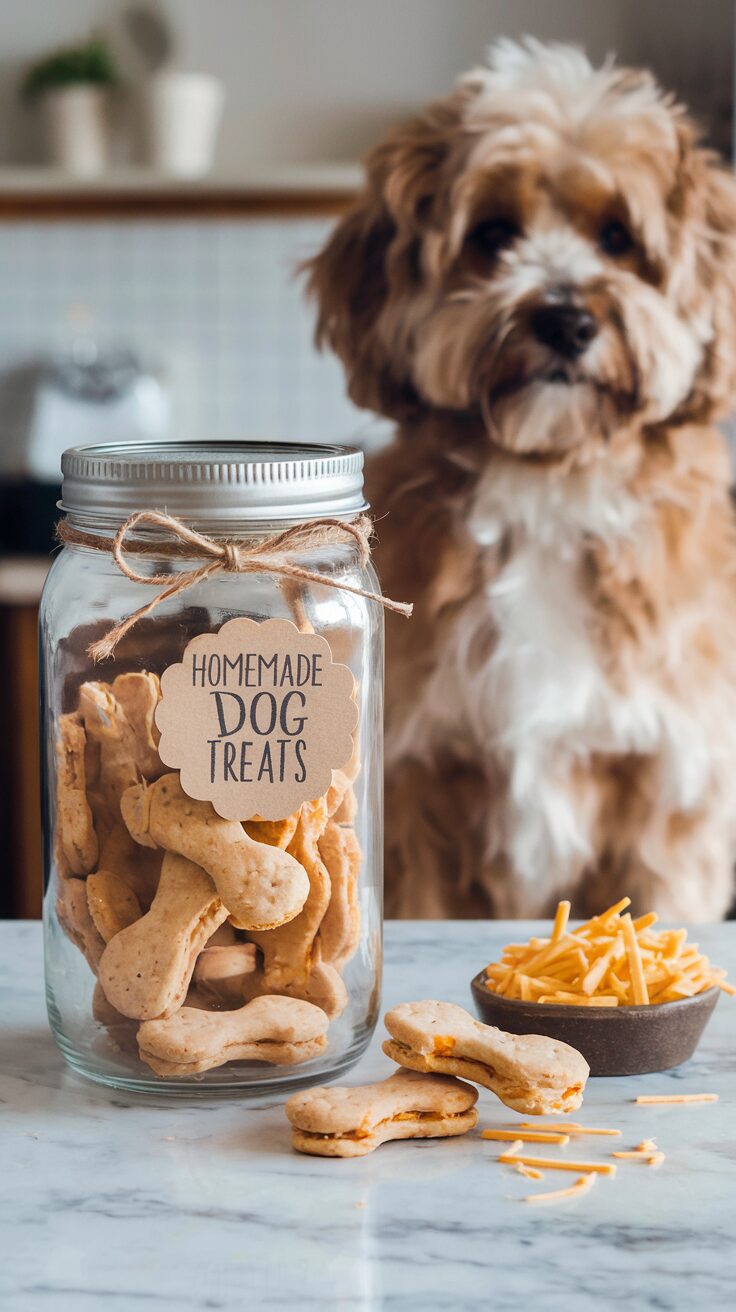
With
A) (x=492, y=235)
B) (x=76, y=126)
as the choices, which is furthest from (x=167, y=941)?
(x=76, y=126)

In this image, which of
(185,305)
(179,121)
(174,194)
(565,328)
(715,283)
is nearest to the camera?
(565,328)

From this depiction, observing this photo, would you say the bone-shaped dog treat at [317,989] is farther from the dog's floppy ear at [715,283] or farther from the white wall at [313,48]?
the white wall at [313,48]

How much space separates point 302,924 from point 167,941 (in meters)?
0.06

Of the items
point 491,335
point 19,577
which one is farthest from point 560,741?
point 19,577

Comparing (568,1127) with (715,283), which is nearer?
(568,1127)

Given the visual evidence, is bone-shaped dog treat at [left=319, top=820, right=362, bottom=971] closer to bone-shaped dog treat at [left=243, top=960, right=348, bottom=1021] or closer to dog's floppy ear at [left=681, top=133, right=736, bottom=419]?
bone-shaped dog treat at [left=243, top=960, right=348, bottom=1021]

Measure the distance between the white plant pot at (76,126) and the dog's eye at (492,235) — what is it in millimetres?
1456

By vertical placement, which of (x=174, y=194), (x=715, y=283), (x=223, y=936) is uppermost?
(x=174, y=194)

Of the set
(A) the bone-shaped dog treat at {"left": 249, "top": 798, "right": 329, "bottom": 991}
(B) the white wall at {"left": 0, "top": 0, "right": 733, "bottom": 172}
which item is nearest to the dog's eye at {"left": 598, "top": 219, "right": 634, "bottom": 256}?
(A) the bone-shaped dog treat at {"left": 249, "top": 798, "right": 329, "bottom": 991}

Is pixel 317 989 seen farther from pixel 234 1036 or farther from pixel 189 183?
pixel 189 183

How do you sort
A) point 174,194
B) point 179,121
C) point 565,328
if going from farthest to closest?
point 174,194
point 179,121
point 565,328

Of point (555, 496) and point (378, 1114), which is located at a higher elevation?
point (555, 496)

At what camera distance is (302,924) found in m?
0.64

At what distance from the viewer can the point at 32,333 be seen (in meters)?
2.95
